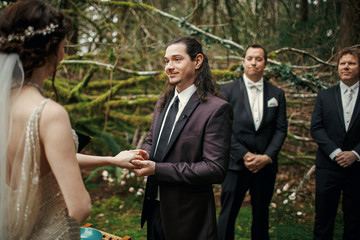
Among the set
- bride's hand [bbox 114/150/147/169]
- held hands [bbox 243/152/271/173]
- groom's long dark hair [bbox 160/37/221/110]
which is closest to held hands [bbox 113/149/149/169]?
bride's hand [bbox 114/150/147/169]

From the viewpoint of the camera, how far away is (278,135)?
11.5ft

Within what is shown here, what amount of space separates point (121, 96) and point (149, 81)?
2.33 ft

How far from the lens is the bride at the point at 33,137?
1323 millimetres

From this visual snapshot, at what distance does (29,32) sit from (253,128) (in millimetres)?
2714

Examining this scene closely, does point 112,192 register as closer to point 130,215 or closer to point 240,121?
point 130,215

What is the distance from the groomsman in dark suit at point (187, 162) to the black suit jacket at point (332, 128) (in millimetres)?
1865

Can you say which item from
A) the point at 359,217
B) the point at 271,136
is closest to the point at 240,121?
the point at 271,136

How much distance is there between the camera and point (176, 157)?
218cm

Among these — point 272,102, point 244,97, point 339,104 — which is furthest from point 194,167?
point 339,104

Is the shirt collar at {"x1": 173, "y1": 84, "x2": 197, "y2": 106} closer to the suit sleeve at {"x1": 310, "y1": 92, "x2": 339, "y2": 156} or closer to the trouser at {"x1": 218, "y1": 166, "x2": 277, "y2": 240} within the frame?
the trouser at {"x1": 218, "y1": 166, "x2": 277, "y2": 240}

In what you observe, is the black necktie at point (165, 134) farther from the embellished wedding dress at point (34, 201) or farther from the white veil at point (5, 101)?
the white veil at point (5, 101)

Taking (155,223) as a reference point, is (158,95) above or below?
above

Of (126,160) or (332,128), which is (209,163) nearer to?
(126,160)

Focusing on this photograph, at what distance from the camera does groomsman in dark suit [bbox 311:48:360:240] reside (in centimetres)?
334
